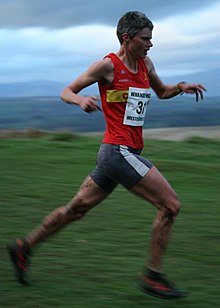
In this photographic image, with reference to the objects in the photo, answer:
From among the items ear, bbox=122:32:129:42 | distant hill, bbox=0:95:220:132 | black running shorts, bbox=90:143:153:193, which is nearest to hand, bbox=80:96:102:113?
black running shorts, bbox=90:143:153:193

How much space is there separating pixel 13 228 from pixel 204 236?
1.83 meters

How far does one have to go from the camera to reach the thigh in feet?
16.9

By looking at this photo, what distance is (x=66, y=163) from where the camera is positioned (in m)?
11.8

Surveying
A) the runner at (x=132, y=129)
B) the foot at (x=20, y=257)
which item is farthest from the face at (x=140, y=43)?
the foot at (x=20, y=257)

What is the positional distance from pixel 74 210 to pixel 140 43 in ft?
4.21

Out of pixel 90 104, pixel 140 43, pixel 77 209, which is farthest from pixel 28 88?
pixel 90 104

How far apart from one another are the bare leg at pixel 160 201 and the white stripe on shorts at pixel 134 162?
1.5 inches

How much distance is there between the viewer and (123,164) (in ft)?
17.0

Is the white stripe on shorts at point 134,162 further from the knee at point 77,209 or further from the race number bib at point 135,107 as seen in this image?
Answer: the knee at point 77,209

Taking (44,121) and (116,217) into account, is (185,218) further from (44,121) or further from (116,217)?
(44,121)

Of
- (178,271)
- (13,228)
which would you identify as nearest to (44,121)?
(13,228)

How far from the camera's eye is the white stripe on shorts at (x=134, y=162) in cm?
517

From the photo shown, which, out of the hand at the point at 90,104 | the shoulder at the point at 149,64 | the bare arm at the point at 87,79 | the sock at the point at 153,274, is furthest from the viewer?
the shoulder at the point at 149,64

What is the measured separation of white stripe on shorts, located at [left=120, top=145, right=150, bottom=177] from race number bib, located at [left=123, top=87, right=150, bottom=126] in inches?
7.5
